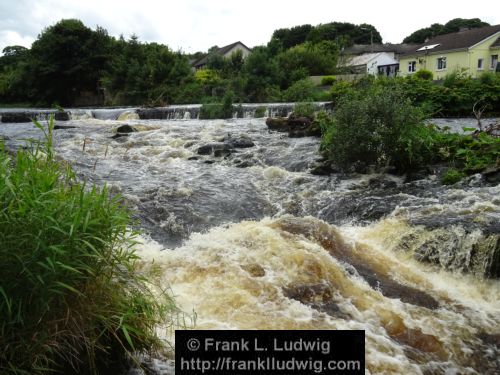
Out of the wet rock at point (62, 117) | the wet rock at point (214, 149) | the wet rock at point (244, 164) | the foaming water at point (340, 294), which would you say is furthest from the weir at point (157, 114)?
the foaming water at point (340, 294)

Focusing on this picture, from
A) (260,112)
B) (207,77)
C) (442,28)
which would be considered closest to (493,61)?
(207,77)

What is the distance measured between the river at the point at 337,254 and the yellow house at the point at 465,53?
1259 inches

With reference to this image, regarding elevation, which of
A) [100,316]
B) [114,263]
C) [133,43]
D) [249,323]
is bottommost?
[249,323]

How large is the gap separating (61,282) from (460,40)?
1710 inches

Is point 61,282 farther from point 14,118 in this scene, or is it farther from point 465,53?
point 465,53

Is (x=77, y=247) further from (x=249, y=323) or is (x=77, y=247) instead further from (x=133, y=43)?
(x=133, y=43)

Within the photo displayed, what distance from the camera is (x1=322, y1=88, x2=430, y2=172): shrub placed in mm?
9734

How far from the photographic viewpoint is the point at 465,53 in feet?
122

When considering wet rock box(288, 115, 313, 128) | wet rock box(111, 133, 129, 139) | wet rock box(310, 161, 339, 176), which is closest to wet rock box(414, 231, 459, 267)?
wet rock box(310, 161, 339, 176)

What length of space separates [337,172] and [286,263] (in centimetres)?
575

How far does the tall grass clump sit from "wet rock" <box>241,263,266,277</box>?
2.17 metres

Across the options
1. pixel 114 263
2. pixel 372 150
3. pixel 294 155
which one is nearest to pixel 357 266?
pixel 114 263

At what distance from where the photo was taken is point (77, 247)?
2.81m

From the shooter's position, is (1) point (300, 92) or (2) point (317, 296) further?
(1) point (300, 92)
